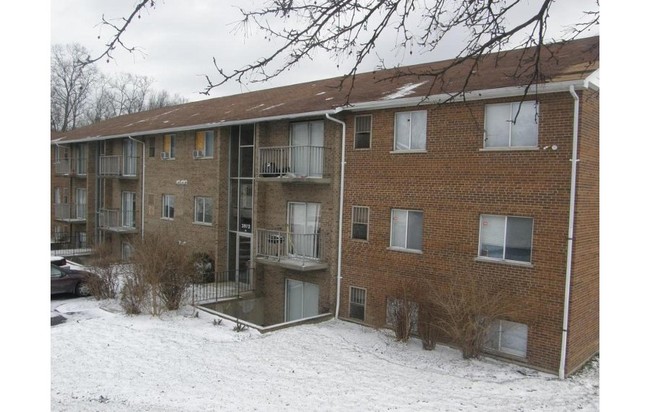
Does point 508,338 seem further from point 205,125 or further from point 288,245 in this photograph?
point 205,125

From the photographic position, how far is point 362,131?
14.3 meters

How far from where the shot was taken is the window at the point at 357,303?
1427 cm

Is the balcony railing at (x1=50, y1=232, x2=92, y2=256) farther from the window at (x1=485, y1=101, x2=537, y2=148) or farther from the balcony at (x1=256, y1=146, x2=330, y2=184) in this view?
the window at (x1=485, y1=101, x2=537, y2=148)

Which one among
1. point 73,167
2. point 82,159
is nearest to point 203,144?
point 82,159

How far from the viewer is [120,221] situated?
25.2 meters

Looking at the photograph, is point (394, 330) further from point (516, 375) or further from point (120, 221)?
point (120, 221)

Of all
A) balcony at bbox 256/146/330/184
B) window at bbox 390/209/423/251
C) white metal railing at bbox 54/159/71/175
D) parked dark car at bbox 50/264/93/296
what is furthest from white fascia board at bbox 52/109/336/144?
parked dark car at bbox 50/264/93/296

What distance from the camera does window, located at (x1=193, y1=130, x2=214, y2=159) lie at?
19.9 meters

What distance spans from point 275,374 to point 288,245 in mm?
6421

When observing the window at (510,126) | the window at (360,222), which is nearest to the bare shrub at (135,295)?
the window at (360,222)

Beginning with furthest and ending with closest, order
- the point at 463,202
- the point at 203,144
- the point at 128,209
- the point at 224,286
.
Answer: the point at 128,209, the point at 203,144, the point at 224,286, the point at 463,202

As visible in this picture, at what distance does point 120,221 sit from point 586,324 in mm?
21860

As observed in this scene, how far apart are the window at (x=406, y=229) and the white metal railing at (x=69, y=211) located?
22069mm

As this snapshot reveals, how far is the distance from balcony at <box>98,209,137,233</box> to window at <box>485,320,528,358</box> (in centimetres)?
1831
